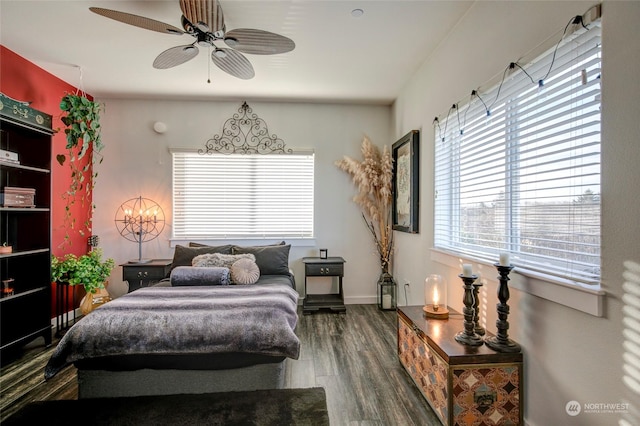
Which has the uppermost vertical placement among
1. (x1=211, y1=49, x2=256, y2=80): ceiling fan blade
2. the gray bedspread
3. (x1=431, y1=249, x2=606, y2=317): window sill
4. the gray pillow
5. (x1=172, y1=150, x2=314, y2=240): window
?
(x1=211, y1=49, x2=256, y2=80): ceiling fan blade

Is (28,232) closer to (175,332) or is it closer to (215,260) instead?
(215,260)

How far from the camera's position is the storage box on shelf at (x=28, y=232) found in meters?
2.78

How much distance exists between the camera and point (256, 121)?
4.27 metres

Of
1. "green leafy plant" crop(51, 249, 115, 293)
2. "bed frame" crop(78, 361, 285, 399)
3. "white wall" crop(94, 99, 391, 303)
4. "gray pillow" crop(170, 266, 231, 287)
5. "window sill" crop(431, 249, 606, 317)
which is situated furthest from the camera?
"white wall" crop(94, 99, 391, 303)

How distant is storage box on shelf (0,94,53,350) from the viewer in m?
2.78

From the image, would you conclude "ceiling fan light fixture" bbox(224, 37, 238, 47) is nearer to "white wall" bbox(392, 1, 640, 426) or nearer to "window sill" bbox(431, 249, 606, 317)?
"white wall" bbox(392, 1, 640, 426)

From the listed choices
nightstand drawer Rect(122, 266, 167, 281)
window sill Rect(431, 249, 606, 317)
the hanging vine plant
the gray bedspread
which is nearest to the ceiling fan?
the hanging vine plant

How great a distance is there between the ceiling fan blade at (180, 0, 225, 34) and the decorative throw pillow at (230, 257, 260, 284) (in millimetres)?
2075

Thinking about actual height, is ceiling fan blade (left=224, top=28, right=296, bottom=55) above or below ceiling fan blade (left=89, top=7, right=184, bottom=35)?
below

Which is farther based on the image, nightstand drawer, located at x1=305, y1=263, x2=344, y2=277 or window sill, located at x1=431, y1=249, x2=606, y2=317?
nightstand drawer, located at x1=305, y1=263, x2=344, y2=277

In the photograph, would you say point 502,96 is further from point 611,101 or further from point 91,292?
point 91,292

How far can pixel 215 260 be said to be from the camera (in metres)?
3.26

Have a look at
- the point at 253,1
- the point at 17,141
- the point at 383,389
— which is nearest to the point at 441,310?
the point at 383,389

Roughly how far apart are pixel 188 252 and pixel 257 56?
7.32 ft
